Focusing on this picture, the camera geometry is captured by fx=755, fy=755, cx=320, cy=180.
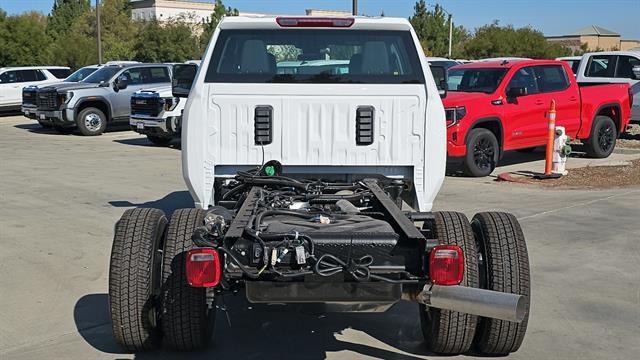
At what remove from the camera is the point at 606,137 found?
14.7m

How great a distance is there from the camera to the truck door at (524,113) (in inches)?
495

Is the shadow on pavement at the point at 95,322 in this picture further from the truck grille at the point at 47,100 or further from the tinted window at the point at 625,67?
the truck grille at the point at 47,100

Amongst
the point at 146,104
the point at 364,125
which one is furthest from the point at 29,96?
the point at 364,125

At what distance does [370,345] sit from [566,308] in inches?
66.5

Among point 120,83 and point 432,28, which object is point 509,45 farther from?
point 120,83

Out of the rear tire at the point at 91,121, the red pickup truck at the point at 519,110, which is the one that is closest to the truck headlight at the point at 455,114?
the red pickup truck at the point at 519,110

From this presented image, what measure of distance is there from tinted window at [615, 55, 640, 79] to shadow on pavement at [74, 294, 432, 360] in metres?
13.6

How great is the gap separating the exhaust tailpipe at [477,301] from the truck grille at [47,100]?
17.6 meters

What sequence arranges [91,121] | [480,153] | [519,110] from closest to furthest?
[480,153] < [519,110] < [91,121]

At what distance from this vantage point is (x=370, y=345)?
4.87m

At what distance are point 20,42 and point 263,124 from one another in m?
36.8

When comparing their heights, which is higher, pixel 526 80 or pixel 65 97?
pixel 526 80

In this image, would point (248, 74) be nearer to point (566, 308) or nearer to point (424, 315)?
point (424, 315)

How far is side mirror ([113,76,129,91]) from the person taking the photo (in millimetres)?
20172
